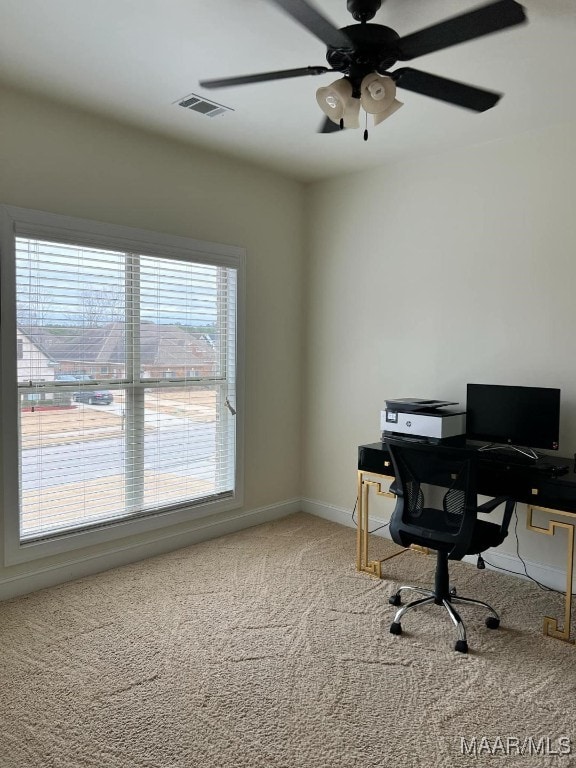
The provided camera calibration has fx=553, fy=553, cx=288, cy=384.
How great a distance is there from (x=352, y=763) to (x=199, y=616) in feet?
3.98

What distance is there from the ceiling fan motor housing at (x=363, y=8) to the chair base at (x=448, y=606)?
2.64m

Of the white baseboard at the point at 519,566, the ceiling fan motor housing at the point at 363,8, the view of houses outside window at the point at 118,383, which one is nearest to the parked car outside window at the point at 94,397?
the view of houses outside window at the point at 118,383

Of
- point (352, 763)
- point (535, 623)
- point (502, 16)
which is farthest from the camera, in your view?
point (535, 623)

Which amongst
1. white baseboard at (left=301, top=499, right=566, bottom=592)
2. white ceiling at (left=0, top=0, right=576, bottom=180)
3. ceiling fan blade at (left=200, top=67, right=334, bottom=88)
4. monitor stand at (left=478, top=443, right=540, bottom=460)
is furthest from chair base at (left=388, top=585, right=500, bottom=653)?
white ceiling at (left=0, top=0, right=576, bottom=180)

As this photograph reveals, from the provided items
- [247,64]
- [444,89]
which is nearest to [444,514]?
[444,89]

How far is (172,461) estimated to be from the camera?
3801 mm

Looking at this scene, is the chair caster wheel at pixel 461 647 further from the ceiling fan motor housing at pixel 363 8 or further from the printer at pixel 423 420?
the ceiling fan motor housing at pixel 363 8

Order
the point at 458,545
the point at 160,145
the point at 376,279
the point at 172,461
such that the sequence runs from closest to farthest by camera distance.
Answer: the point at 458,545 → the point at 160,145 → the point at 172,461 → the point at 376,279

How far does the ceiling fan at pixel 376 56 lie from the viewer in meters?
1.79

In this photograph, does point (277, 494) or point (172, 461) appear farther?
point (277, 494)

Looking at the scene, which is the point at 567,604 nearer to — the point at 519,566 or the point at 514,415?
the point at 519,566

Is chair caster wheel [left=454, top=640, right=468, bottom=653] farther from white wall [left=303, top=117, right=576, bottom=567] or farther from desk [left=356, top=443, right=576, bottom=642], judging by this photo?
white wall [left=303, top=117, right=576, bottom=567]

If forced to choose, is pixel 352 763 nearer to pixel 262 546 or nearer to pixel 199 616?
pixel 199 616

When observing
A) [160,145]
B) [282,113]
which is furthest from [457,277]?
[160,145]
